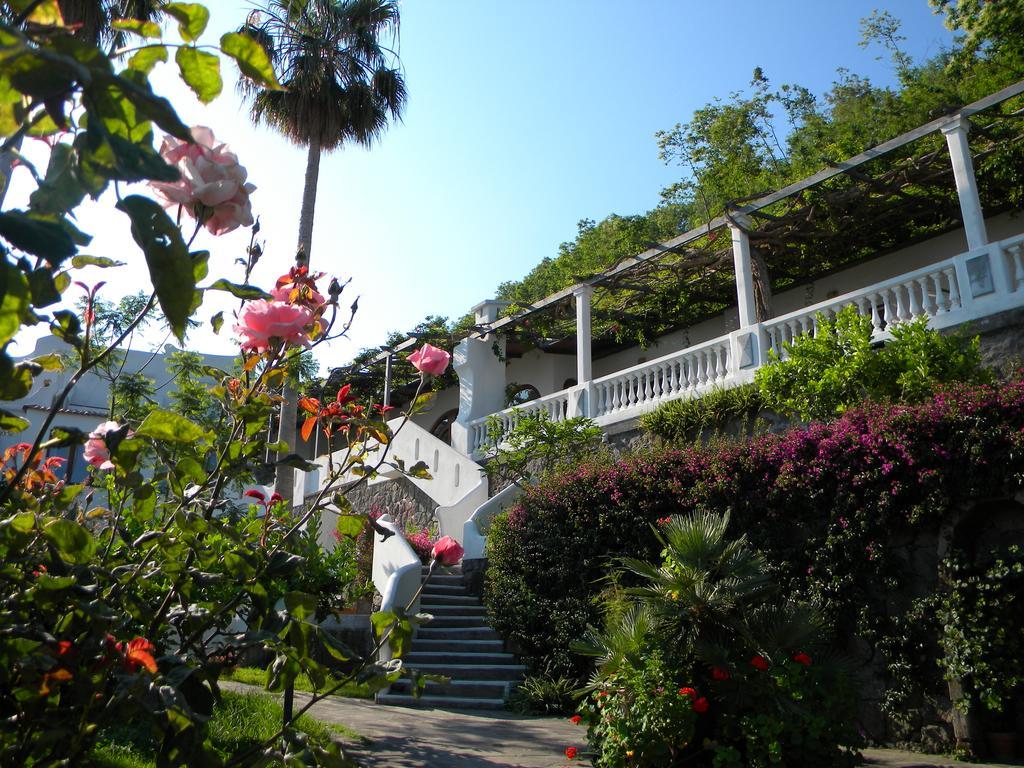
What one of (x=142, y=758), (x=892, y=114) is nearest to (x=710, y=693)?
(x=142, y=758)

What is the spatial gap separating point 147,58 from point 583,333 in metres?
14.7

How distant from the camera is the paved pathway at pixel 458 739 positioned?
6.20 meters

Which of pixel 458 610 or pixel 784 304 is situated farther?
pixel 784 304

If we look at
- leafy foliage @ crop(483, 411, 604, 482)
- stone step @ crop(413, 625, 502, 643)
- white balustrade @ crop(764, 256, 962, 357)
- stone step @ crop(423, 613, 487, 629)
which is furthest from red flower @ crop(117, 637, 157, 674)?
leafy foliage @ crop(483, 411, 604, 482)

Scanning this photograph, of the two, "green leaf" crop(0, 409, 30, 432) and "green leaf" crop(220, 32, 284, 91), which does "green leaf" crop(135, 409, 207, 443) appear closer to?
"green leaf" crop(0, 409, 30, 432)

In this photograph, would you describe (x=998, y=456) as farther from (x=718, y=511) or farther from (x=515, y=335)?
(x=515, y=335)

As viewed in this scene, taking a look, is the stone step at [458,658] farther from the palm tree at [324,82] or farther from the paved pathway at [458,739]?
the palm tree at [324,82]

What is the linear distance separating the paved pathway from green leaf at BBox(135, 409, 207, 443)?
4367 millimetres

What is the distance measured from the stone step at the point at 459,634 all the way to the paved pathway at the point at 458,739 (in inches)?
91.1

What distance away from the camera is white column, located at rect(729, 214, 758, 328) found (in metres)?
13.3

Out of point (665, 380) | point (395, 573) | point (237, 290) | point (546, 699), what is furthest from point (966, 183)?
point (237, 290)

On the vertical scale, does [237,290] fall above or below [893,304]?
below

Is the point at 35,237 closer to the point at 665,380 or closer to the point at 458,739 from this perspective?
the point at 458,739

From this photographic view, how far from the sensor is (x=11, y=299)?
1277 mm
